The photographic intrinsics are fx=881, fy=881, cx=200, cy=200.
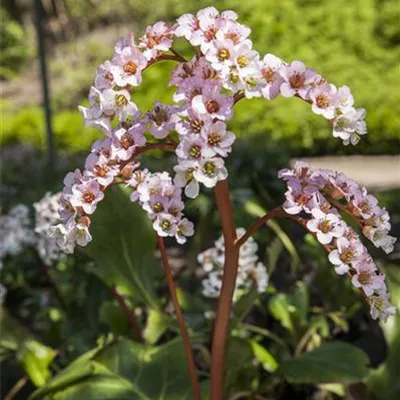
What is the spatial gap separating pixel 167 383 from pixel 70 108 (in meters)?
12.8

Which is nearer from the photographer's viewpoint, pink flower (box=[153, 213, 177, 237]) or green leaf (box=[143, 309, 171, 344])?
pink flower (box=[153, 213, 177, 237])

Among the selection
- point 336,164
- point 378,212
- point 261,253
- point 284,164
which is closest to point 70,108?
point 336,164

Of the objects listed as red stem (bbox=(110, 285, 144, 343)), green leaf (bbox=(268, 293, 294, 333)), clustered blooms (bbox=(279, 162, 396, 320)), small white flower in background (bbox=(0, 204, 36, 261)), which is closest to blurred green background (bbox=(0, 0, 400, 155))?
small white flower in background (bbox=(0, 204, 36, 261))

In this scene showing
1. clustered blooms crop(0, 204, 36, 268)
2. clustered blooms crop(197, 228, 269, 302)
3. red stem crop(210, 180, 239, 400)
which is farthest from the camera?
clustered blooms crop(0, 204, 36, 268)

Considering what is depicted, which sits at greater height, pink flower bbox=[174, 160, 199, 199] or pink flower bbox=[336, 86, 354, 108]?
pink flower bbox=[336, 86, 354, 108]

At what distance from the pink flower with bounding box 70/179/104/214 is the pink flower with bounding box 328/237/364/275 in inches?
15.2

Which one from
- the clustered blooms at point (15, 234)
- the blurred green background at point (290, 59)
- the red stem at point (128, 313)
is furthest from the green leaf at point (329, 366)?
the blurred green background at point (290, 59)

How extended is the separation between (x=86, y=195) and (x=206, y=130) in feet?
0.79

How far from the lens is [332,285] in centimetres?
281

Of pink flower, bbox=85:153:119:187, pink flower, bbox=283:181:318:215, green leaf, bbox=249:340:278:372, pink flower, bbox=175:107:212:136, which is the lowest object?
green leaf, bbox=249:340:278:372

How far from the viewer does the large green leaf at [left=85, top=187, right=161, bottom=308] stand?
7.27 feet

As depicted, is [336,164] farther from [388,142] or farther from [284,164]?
[284,164]

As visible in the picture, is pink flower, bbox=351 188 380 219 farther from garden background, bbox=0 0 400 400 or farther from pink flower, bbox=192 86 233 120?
→ garden background, bbox=0 0 400 400

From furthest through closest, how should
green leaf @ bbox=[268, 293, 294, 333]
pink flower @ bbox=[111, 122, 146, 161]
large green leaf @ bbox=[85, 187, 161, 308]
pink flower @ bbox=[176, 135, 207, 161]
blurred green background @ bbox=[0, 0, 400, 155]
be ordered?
1. blurred green background @ bbox=[0, 0, 400, 155]
2. green leaf @ bbox=[268, 293, 294, 333]
3. large green leaf @ bbox=[85, 187, 161, 308]
4. pink flower @ bbox=[111, 122, 146, 161]
5. pink flower @ bbox=[176, 135, 207, 161]
